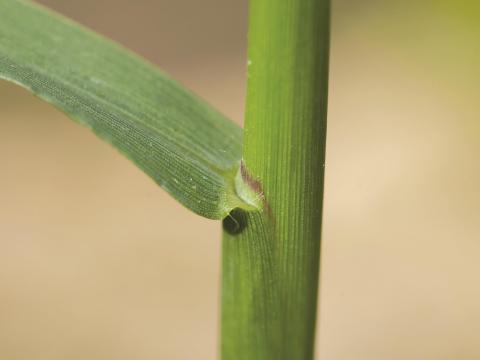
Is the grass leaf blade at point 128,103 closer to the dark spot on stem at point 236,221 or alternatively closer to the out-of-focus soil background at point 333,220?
the dark spot on stem at point 236,221

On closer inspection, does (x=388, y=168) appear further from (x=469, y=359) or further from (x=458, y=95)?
(x=469, y=359)

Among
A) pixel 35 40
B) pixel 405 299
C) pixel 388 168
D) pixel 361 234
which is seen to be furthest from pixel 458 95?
pixel 35 40

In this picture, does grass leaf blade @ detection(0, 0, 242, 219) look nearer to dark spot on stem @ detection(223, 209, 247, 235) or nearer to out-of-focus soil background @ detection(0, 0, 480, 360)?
dark spot on stem @ detection(223, 209, 247, 235)

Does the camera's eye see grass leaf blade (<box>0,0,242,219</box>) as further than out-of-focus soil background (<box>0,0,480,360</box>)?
No

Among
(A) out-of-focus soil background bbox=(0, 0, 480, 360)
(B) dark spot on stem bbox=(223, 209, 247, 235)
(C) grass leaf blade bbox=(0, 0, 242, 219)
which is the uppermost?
(A) out-of-focus soil background bbox=(0, 0, 480, 360)

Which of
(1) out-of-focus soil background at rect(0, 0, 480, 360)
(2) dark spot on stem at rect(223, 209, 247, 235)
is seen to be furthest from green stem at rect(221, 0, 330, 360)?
(1) out-of-focus soil background at rect(0, 0, 480, 360)

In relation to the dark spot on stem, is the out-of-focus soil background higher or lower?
higher

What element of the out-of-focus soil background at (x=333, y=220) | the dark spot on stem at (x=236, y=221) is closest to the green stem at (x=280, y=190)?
the dark spot on stem at (x=236, y=221)

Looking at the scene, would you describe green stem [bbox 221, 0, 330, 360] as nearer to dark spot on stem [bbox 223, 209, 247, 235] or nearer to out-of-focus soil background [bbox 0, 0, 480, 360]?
dark spot on stem [bbox 223, 209, 247, 235]
